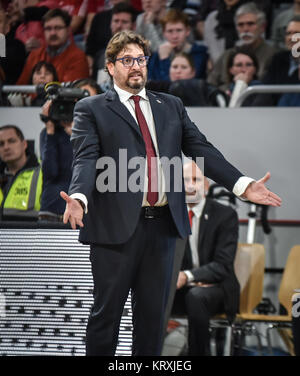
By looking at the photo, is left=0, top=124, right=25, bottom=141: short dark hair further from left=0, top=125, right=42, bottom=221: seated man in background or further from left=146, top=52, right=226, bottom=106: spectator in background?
left=146, top=52, right=226, bottom=106: spectator in background

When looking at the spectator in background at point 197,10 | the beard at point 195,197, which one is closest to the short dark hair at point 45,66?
the beard at point 195,197

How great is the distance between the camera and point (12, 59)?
364 centimetres

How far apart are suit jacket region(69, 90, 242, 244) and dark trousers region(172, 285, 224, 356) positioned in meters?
1.27

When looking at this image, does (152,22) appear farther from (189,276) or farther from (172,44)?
(189,276)

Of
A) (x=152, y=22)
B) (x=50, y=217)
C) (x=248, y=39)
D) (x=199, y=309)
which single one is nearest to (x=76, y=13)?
(x=152, y=22)

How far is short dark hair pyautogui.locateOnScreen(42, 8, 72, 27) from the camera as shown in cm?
419

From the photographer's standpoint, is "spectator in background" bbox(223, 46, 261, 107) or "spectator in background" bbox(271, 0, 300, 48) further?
"spectator in background" bbox(271, 0, 300, 48)

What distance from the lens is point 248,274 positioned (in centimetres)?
388

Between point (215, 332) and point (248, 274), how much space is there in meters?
0.41

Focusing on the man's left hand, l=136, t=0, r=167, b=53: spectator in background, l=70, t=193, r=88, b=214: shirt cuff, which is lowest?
the man's left hand

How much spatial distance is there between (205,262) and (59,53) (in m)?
1.43

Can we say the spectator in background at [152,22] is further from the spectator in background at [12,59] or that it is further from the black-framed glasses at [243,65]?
the spectator in background at [12,59]

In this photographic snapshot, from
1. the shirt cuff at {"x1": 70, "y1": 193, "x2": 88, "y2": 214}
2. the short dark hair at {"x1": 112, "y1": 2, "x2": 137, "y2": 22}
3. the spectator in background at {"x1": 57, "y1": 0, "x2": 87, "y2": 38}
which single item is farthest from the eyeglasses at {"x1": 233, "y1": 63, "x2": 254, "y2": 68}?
the shirt cuff at {"x1": 70, "y1": 193, "x2": 88, "y2": 214}

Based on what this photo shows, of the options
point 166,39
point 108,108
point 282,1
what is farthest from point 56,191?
point 282,1
